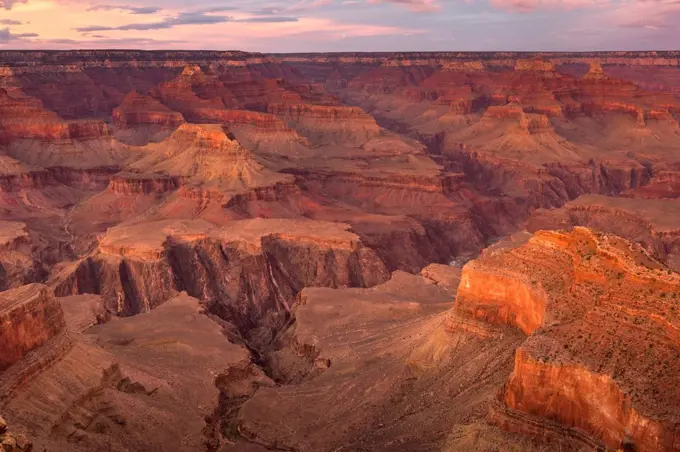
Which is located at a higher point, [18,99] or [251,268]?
[18,99]

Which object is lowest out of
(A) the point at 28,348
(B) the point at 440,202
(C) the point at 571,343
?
(B) the point at 440,202

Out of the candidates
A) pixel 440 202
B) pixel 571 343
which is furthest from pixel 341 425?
pixel 440 202

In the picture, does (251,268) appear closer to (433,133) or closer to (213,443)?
(213,443)

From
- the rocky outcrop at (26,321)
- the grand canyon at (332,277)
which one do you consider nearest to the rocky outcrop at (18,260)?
the grand canyon at (332,277)

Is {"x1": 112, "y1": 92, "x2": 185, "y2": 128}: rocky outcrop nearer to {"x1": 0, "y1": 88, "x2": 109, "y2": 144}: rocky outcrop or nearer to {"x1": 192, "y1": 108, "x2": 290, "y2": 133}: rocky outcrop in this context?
{"x1": 192, "y1": 108, "x2": 290, "y2": 133}: rocky outcrop

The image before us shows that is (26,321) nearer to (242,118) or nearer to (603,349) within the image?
(603,349)

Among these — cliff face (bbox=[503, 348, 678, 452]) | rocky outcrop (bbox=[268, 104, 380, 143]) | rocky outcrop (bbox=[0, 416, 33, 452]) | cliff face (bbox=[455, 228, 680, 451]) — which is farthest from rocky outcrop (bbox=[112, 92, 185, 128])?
rocky outcrop (bbox=[0, 416, 33, 452])
